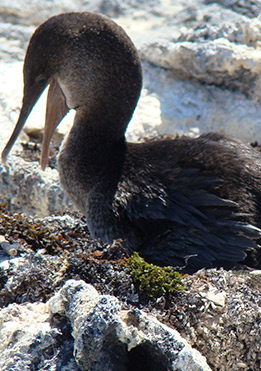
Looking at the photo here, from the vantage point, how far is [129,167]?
13.9 feet

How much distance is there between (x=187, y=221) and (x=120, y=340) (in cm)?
137

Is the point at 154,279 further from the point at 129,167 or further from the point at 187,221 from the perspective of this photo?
the point at 129,167

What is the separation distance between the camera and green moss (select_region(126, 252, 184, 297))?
3084mm

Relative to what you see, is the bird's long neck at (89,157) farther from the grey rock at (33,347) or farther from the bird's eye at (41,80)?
the grey rock at (33,347)

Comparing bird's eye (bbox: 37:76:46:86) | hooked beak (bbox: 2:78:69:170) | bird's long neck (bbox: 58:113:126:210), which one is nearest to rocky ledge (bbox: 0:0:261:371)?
bird's long neck (bbox: 58:113:126:210)

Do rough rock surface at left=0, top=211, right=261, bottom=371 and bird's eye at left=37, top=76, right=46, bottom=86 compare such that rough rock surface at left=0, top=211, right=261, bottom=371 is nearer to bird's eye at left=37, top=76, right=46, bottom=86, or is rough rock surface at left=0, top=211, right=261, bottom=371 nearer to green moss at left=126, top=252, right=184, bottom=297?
green moss at left=126, top=252, right=184, bottom=297

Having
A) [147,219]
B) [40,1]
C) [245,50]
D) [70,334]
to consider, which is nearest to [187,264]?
[147,219]

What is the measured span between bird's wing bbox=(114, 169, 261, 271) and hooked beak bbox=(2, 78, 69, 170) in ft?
3.60

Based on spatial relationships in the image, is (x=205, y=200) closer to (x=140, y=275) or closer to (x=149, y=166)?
(x=149, y=166)

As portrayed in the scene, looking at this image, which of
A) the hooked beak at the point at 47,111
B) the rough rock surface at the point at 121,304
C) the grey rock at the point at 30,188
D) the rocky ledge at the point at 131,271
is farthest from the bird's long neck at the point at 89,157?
the rough rock surface at the point at 121,304

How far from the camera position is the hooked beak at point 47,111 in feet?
15.4

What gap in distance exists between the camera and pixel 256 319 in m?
2.92

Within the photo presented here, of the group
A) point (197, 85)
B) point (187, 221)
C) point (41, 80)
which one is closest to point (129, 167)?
point (187, 221)

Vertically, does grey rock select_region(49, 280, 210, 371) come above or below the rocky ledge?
Result: above
